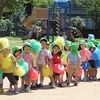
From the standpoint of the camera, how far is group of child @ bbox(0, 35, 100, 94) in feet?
31.7

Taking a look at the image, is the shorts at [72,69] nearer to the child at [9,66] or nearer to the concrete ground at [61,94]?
the concrete ground at [61,94]

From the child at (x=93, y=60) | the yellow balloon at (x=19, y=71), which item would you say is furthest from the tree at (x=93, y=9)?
the yellow balloon at (x=19, y=71)


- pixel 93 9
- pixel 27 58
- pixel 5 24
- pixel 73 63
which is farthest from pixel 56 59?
pixel 93 9

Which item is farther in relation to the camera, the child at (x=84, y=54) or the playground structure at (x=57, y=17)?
the playground structure at (x=57, y=17)

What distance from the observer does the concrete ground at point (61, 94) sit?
9062 mm

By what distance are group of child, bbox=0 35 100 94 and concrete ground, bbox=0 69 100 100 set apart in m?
0.29

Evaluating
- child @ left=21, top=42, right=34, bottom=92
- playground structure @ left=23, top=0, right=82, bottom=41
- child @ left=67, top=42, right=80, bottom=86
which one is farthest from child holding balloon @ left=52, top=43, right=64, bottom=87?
playground structure @ left=23, top=0, right=82, bottom=41

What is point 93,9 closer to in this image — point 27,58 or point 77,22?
point 77,22

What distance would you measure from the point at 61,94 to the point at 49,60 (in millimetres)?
1428

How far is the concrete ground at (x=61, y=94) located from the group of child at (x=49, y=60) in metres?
0.29

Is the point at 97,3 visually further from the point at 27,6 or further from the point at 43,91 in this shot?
the point at 43,91

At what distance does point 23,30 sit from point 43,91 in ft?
139

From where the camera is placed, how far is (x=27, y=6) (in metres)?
62.4

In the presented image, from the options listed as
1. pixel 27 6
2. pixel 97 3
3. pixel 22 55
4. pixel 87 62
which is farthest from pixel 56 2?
pixel 27 6
